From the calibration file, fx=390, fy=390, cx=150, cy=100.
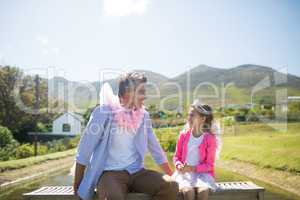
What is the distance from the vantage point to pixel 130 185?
3682 mm

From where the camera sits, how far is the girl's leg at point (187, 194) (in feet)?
12.2

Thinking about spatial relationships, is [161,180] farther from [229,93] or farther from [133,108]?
[229,93]

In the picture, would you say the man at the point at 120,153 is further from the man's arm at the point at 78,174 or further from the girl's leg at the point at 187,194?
the girl's leg at the point at 187,194

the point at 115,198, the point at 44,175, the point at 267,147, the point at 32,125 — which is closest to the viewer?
the point at 115,198

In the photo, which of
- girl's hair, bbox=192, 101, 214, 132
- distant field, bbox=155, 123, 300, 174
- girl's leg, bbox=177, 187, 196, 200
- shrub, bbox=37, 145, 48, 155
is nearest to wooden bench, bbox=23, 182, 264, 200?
girl's leg, bbox=177, 187, 196, 200

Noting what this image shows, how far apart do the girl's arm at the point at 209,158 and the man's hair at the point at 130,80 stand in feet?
3.88

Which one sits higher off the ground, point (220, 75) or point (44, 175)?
point (220, 75)

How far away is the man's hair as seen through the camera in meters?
3.63

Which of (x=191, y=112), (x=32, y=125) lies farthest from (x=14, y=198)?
(x=32, y=125)

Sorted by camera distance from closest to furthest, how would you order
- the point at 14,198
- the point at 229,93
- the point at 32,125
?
the point at 14,198 < the point at 32,125 < the point at 229,93

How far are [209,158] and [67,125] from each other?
23.4m

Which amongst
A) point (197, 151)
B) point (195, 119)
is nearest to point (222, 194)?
point (197, 151)

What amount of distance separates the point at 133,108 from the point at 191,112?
985mm

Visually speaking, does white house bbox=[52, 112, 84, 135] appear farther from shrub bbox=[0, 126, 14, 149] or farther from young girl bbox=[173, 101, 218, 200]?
young girl bbox=[173, 101, 218, 200]
